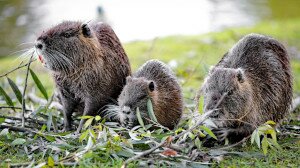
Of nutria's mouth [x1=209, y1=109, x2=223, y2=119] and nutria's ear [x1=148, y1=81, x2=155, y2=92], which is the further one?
nutria's ear [x1=148, y1=81, x2=155, y2=92]

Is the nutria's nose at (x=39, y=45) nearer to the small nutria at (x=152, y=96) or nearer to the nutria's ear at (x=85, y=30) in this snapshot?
the nutria's ear at (x=85, y=30)

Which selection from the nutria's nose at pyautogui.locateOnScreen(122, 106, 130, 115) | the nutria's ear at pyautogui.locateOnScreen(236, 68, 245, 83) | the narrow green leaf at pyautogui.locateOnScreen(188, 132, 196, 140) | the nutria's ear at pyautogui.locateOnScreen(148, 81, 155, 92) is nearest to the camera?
the narrow green leaf at pyautogui.locateOnScreen(188, 132, 196, 140)

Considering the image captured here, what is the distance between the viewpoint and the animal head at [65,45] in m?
3.55

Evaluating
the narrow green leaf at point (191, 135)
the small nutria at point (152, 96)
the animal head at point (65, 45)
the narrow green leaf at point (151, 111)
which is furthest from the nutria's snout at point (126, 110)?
the narrow green leaf at point (191, 135)

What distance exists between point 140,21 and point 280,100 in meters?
7.57

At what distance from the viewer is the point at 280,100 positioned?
3.81 meters

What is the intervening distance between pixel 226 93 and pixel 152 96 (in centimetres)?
61

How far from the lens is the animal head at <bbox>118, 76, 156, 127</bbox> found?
362 centimetres

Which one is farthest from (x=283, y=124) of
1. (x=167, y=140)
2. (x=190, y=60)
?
(x=190, y=60)

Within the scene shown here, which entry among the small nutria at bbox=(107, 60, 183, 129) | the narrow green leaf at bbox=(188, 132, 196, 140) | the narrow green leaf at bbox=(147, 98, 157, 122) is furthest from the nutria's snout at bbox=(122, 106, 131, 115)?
the narrow green leaf at bbox=(188, 132, 196, 140)

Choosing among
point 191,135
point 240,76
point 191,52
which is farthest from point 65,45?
point 191,52

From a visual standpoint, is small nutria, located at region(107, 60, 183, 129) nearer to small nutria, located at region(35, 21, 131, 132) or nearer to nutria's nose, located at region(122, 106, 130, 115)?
nutria's nose, located at region(122, 106, 130, 115)

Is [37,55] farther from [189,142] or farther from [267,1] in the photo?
[267,1]

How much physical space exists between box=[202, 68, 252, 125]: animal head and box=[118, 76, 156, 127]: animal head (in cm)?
43
